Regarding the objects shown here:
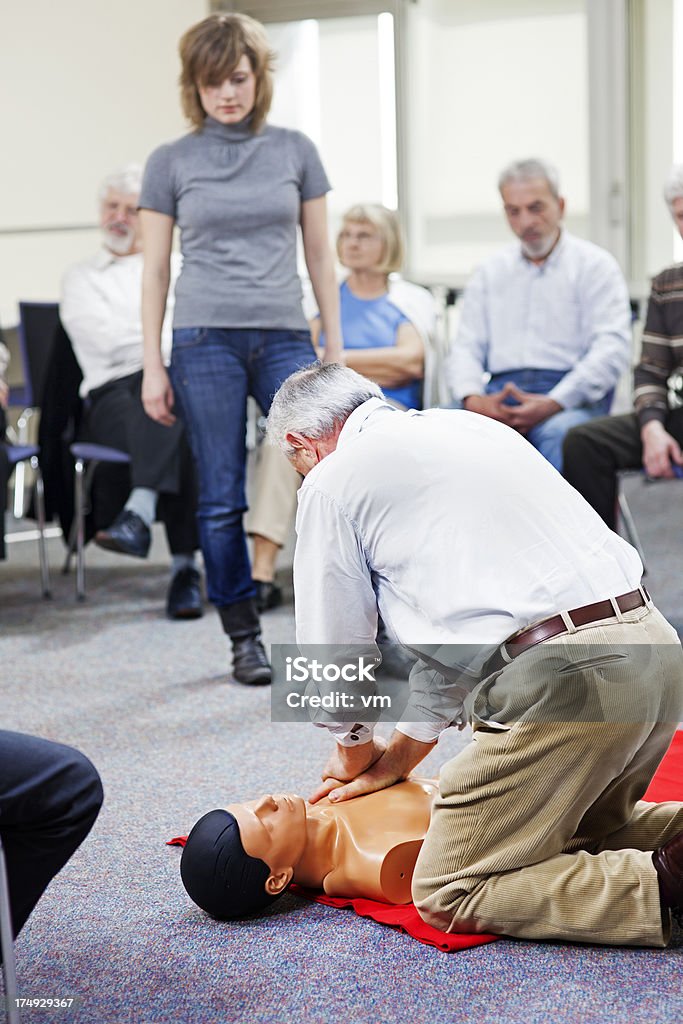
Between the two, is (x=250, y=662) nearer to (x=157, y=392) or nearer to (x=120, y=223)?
(x=157, y=392)

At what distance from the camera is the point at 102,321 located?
418 cm

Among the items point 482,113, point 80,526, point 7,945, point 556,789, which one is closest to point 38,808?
point 7,945

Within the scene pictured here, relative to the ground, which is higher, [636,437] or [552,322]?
[552,322]

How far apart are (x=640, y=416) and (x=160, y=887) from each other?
208 cm

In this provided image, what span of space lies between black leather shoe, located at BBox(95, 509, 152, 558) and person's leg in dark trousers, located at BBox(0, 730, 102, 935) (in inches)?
84.1

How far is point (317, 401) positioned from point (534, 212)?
217 centimetres

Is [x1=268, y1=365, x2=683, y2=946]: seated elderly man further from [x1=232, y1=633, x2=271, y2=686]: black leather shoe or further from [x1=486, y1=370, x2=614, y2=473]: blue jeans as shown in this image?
[x1=486, y1=370, x2=614, y2=473]: blue jeans

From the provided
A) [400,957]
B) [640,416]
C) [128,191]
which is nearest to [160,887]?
[400,957]

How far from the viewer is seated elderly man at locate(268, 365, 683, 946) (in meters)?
1.72

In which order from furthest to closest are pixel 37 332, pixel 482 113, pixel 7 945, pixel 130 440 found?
pixel 482 113 < pixel 37 332 < pixel 130 440 < pixel 7 945

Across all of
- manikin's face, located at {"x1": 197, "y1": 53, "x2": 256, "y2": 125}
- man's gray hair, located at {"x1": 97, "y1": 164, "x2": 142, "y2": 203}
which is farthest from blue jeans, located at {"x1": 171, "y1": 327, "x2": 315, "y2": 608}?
man's gray hair, located at {"x1": 97, "y1": 164, "x2": 142, "y2": 203}

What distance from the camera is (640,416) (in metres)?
3.54

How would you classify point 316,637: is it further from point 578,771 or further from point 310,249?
point 310,249

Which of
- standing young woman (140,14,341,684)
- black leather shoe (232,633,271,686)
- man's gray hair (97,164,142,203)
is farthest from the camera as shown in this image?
man's gray hair (97,164,142,203)
